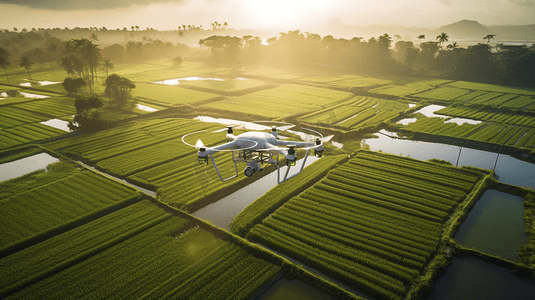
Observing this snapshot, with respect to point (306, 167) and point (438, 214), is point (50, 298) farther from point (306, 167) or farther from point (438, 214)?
point (438, 214)

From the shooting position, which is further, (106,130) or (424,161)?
(106,130)

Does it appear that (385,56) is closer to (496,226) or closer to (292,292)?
(496,226)

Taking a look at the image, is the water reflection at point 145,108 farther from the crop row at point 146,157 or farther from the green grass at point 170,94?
the crop row at point 146,157

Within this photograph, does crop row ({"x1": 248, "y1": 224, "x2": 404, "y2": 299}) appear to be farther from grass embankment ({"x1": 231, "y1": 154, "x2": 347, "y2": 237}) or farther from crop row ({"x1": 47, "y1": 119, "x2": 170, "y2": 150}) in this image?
crop row ({"x1": 47, "y1": 119, "x2": 170, "y2": 150})

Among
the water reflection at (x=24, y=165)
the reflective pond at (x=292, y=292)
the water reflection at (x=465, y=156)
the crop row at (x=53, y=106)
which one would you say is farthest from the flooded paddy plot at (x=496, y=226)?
the crop row at (x=53, y=106)

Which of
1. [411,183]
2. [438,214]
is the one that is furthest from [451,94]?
[438,214]
